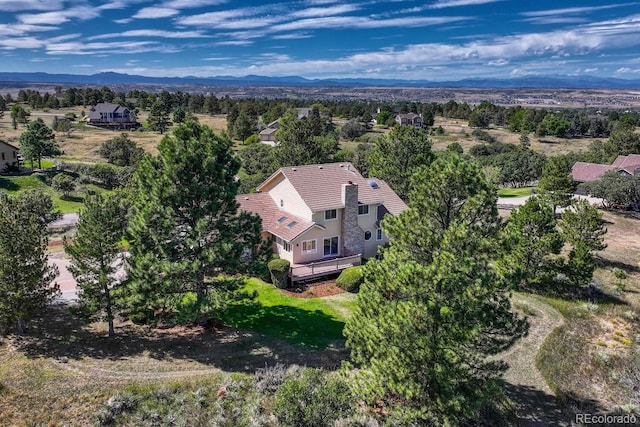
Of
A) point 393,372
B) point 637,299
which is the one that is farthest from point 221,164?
point 637,299

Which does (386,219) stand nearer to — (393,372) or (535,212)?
(393,372)

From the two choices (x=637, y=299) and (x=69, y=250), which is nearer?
(x=69, y=250)

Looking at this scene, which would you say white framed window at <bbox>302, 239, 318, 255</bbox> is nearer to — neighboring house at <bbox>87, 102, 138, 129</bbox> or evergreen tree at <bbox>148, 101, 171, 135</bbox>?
evergreen tree at <bbox>148, 101, 171, 135</bbox>

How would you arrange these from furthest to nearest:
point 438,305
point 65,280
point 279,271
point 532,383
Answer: point 65,280, point 279,271, point 532,383, point 438,305

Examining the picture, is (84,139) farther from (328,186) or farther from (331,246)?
(331,246)

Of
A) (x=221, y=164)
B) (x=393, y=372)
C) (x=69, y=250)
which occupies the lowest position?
(x=393, y=372)

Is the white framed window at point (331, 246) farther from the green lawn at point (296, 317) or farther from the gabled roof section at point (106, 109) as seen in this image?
the gabled roof section at point (106, 109)

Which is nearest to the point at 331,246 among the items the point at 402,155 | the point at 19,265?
the point at 402,155
